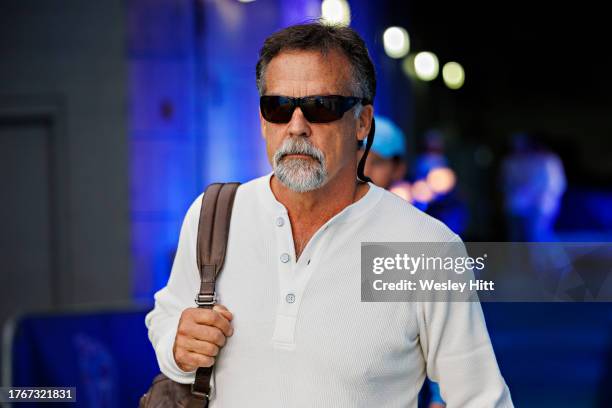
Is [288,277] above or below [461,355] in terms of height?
above

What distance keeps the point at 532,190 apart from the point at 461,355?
10284mm

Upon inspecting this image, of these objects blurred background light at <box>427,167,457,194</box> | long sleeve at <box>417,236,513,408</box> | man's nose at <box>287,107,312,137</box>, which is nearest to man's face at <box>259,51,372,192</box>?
man's nose at <box>287,107,312,137</box>

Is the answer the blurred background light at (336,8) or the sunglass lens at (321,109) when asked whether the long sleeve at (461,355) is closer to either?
the sunglass lens at (321,109)

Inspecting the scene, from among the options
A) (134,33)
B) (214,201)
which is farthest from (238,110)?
(214,201)

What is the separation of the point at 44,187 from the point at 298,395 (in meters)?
6.62

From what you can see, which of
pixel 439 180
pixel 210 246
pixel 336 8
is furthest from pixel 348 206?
pixel 439 180

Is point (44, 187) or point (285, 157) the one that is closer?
point (285, 157)

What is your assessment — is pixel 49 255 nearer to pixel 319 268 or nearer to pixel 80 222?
pixel 80 222

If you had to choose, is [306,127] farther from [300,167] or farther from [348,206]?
[348,206]

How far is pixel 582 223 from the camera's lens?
1692cm

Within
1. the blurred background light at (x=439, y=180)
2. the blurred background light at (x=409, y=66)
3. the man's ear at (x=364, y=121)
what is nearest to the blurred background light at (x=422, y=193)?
the blurred background light at (x=439, y=180)

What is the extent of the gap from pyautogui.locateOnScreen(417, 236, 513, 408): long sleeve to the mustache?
50cm

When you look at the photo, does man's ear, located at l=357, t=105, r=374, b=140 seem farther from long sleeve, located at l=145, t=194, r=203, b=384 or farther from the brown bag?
long sleeve, located at l=145, t=194, r=203, b=384

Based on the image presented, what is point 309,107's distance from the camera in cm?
248
